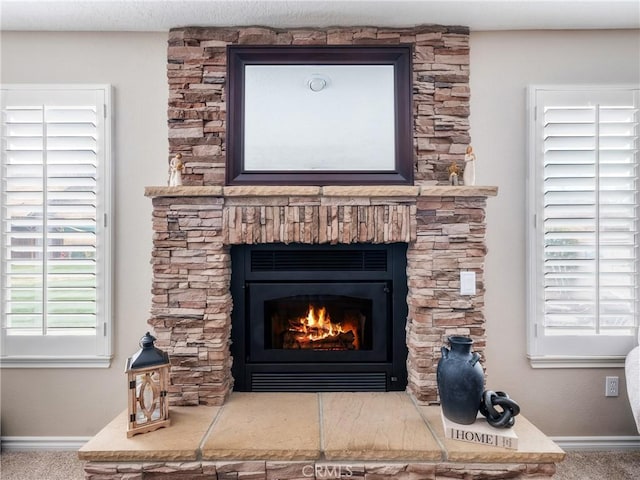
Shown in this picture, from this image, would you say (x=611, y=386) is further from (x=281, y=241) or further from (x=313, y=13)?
(x=313, y=13)

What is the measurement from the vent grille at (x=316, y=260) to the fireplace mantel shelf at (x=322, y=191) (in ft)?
1.26

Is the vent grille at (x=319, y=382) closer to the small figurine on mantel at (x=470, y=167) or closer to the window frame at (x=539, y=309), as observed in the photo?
the window frame at (x=539, y=309)

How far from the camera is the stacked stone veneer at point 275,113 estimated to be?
2371 mm

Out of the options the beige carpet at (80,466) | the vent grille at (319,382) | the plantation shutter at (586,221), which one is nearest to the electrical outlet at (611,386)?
the plantation shutter at (586,221)

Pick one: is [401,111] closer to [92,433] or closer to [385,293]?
[385,293]

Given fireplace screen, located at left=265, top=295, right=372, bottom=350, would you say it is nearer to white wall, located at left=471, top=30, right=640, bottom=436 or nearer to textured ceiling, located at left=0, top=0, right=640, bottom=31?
white wall, located at left=471, top=30, right=640, bottom=436

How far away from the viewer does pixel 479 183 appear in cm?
249

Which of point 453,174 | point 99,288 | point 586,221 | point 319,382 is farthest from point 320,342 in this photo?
point 586,221

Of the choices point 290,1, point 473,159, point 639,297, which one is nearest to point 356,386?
point 473,159

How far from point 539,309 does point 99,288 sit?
2.64 m

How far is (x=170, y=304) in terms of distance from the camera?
223 cm

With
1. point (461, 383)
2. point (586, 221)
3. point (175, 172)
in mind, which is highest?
point (175, 172)

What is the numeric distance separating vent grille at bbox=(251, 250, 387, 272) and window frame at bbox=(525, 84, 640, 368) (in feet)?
3.04

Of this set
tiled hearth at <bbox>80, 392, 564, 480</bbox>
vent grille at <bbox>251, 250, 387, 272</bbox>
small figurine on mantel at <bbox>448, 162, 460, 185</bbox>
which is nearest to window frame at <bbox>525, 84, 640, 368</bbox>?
small figurine on mantel at <bbox>448, 162, 460, 185</bbox>
